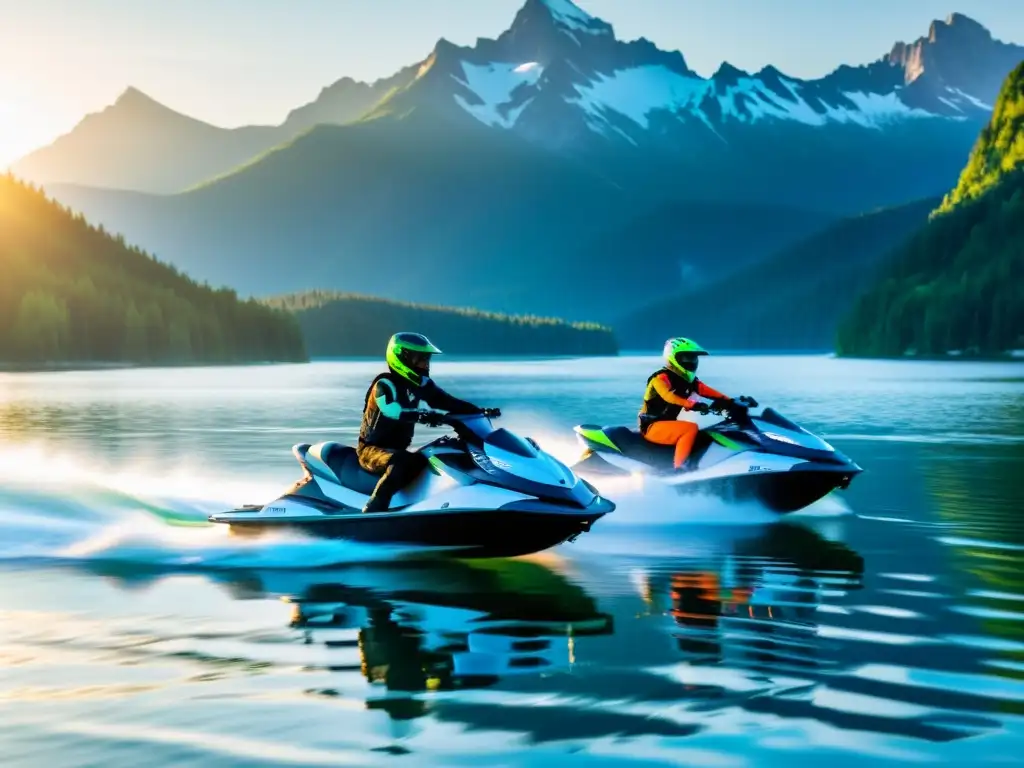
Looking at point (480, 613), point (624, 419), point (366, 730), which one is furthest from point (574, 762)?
point (624, 419)

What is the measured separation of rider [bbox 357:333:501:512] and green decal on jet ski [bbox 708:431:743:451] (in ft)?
14.8

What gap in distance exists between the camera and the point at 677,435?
1600 cm

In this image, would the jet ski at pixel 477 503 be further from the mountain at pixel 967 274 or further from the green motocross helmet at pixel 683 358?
the mountain at pixel 967 274

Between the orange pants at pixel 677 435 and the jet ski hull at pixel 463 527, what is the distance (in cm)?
404

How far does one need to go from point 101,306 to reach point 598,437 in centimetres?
12967

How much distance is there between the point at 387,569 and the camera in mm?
12516

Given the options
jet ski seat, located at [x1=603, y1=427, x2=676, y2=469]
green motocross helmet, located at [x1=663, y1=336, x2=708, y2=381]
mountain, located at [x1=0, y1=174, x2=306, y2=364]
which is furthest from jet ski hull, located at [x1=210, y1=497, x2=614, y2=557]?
mountain, located at [x1=0, y1=174, x2=306, y2=364]

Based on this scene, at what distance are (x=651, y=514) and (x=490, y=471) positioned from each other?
481 cm

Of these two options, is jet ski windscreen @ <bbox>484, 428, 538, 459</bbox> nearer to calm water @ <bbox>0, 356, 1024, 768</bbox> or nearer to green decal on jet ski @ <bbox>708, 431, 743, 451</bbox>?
calm water @ <bbox>0, 356, 1024, 768</bbox>

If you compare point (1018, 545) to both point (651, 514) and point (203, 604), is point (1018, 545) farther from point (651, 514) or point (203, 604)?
point (203, 604)

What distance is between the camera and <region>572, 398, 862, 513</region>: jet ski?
1524cm

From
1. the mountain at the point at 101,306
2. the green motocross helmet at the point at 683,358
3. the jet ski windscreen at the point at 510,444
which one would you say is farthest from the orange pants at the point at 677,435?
the mountain at the point at 101,306

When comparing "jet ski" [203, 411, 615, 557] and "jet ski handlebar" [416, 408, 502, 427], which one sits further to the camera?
"jet ski handlebar" [416, 408, 502, 427]

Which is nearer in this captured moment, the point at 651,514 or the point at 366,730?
the point at 366,730
